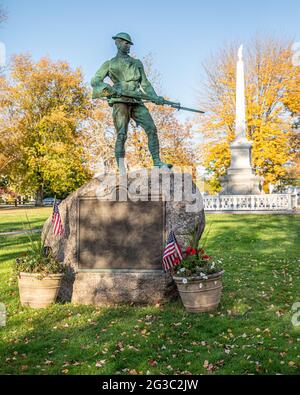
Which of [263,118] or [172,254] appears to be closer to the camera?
[172,254]

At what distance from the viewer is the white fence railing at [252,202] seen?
2519 cm

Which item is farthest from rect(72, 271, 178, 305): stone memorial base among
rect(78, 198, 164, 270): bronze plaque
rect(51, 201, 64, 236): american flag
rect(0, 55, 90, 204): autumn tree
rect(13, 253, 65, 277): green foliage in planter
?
rect(0, 55, 90, 204): autumn tree

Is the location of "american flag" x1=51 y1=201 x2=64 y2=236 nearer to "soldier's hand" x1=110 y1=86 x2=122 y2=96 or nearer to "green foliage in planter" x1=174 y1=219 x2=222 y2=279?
"green foliage in planter" x1=174 y1=219 x2=222 y2=279

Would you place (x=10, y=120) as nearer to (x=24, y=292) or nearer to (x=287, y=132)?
(x=287, y=132)

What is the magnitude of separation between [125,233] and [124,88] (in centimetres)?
267

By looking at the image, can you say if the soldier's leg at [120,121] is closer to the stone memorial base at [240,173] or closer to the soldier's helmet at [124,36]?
the soldier's helmet at [124,36]

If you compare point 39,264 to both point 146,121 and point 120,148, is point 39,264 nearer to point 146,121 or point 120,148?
point 120,148

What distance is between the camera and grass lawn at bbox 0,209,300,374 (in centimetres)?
482

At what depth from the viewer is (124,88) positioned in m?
8.02

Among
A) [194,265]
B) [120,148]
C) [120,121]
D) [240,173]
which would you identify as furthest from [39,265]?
[240,173]

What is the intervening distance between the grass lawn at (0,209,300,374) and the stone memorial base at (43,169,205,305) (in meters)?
0.39

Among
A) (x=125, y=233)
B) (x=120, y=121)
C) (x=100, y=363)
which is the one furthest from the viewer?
(x=120, y=121)
